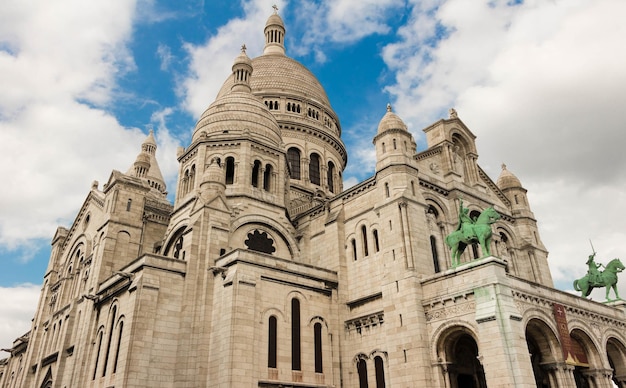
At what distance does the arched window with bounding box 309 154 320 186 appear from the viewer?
5025 cm

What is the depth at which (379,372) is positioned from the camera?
28.0m

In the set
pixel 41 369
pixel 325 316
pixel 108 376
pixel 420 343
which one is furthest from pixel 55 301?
pixel 420 343

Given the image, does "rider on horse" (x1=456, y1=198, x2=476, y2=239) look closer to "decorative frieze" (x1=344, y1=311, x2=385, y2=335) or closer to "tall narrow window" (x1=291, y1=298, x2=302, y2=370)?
"decorative frieze" (x1=344, y1=311, x2=385, y2=335)

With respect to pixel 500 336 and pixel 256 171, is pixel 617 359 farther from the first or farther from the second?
pixel 256 171

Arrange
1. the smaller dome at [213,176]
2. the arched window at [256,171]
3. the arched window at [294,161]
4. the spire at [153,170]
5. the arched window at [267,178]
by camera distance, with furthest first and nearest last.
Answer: the spire at [153,170] < the arched window at [294,161] < the arched window at [267,178] < the arched window at [256,171] < the smaller dome at [213,176]

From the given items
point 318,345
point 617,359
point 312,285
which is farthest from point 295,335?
point 617,359

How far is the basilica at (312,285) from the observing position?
1000 inches

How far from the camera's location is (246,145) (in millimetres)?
37250

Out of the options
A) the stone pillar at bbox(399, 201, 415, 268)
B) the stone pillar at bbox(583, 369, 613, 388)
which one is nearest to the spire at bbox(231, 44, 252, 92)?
the stone pillar at bbox(399, 201, 415, 268)

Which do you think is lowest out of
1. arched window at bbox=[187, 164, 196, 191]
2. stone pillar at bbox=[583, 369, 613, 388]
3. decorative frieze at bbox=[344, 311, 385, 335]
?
stone pillar at bbox=[583, 369, 613, 388]

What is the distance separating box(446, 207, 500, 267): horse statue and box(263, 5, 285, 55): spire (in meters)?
44.6

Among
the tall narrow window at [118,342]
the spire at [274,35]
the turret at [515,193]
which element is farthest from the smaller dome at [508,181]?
the spire at [274,35]

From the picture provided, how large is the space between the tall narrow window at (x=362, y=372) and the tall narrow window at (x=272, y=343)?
17.3 ft

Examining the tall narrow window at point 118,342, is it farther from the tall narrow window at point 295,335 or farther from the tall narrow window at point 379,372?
the tall narrow window at point 379,372
